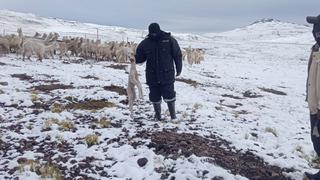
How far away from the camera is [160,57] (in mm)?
10422

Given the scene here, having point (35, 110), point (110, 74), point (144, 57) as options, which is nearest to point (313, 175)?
point (144, 57)

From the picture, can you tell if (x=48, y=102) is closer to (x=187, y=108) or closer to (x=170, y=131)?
(x=187, y=108)

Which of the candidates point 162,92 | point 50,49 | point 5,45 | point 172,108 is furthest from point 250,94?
point 5,45

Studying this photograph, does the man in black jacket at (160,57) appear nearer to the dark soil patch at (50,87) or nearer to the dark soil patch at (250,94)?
the dark soil patch at (50,87)

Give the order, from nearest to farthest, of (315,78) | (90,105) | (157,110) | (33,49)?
(315,78) < (157,110) < (90,105) < (33,49)

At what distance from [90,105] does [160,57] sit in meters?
3.34

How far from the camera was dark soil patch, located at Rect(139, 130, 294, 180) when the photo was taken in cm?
793

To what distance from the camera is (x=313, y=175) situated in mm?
7602

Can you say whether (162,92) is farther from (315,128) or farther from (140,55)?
(315,128)

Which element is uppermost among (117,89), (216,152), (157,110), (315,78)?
(315,78)

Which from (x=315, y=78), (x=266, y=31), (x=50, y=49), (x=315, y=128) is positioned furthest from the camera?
(x=266, y=31)

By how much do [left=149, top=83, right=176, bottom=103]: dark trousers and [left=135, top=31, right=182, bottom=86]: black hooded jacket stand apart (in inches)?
4.6

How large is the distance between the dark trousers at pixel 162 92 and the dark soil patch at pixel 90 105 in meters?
2.40

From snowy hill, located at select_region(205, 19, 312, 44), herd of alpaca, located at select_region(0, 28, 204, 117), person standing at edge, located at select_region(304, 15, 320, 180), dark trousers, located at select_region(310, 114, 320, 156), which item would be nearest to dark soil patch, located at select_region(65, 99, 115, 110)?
dark trousers, located at select_region(310, 114, 320, 156)
